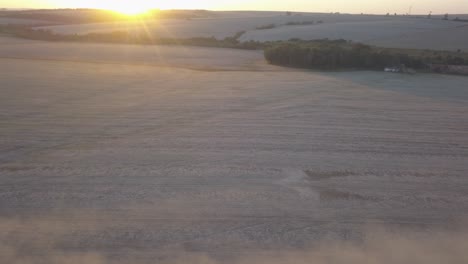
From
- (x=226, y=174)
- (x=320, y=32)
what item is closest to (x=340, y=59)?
(x=226, y=174)

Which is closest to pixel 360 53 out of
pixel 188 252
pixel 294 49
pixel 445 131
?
pixel 294 49

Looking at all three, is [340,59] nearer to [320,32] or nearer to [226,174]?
[226,174]

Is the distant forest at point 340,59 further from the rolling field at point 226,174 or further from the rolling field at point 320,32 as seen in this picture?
the rolling field at point 320,32

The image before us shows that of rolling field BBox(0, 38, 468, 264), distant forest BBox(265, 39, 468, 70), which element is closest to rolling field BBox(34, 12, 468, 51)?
distant forest BBox(265, 39, 468, 70)

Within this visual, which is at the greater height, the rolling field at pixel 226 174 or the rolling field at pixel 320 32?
the rolling field at pixel 320 32

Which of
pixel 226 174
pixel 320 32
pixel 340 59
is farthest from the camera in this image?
pixel 320 32

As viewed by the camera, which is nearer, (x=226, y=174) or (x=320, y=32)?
(x=226, y=174)

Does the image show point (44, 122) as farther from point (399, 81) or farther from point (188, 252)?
A: point (399, 81)

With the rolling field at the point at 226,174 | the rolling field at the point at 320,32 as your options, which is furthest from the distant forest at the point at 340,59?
the rolling field at the point at 320,32
